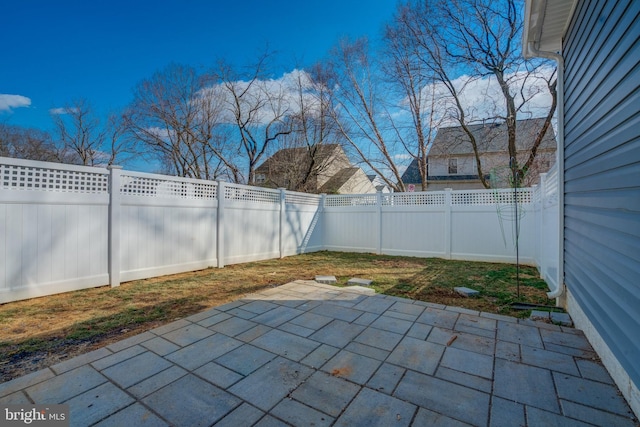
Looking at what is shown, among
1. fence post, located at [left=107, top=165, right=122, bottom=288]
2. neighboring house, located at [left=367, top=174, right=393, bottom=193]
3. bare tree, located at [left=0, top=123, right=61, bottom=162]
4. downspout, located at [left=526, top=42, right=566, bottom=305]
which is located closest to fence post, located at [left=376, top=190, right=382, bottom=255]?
neighboring house, located at [left=367, top=174, right=393, bottom=193]

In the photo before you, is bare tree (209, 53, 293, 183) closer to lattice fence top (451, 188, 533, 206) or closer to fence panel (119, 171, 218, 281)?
fence panel (119, 171, 218, 281)

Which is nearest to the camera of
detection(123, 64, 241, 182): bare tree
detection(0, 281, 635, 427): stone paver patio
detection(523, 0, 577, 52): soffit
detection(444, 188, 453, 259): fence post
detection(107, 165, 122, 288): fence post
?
detection(0, 281, 635, 427): stone paver patio

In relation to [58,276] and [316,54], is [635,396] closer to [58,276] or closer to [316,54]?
[58,276]

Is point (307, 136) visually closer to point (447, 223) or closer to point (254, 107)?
point (254, 107)

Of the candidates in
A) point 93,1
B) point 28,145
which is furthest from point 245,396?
point 28,145

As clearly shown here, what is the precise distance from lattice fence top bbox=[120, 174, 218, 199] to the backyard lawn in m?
1.39

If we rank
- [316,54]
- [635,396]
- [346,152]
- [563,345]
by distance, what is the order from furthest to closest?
[346,152] < [316,54] < [563,345] < [635,396]

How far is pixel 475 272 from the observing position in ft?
17.4

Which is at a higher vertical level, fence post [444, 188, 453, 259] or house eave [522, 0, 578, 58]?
house eave [522, 0, 578, 58]

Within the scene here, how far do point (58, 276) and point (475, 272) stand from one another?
6415 millimetres

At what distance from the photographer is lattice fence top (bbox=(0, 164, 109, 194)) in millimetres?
3322

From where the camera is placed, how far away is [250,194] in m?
6.50

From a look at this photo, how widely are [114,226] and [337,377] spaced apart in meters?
3.97

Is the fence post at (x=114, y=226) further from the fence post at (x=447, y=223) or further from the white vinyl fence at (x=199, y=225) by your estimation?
the fence post at (x=447, y=223)
